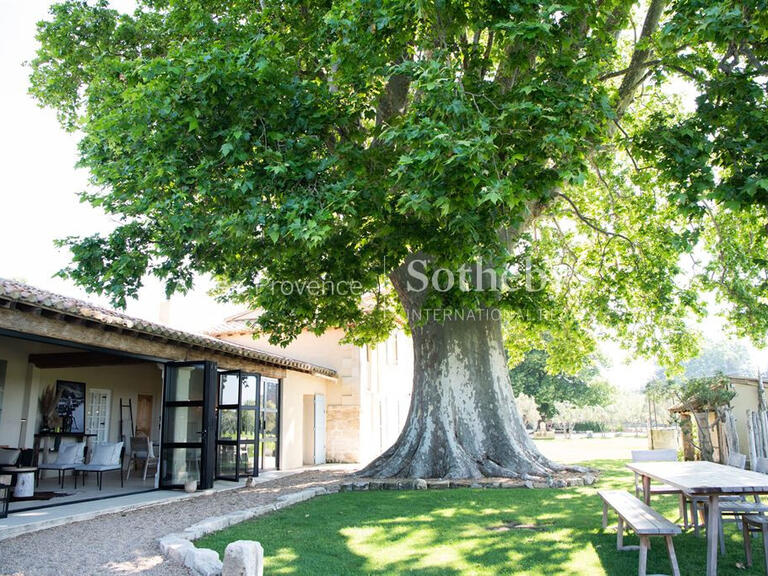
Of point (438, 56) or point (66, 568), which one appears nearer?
point (66, 568)

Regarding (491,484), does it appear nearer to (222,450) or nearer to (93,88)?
(222,450)

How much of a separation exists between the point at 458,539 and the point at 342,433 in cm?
1331

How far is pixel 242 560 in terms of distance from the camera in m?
3.78

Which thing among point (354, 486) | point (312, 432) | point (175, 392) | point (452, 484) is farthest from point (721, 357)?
point (175, 392)

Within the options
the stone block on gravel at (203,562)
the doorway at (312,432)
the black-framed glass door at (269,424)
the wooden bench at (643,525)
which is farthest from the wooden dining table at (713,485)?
the doorway at (312,432)

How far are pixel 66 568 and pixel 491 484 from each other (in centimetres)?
691

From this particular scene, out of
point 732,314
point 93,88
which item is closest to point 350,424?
point 732,314

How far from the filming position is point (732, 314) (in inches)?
549

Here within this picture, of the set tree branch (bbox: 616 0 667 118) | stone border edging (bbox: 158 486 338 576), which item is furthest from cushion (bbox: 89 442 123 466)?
tree branch (bbox: 616 0 667 118)

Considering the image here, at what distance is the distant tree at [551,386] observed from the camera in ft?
137

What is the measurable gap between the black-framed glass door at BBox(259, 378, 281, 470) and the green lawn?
5338 mm

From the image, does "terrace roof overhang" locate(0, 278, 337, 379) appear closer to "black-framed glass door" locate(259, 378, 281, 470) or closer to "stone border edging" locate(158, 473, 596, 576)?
"black-framed glass door" locate(259, 378, 281, 470)

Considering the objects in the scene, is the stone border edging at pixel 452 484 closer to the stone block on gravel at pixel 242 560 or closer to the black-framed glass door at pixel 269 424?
the black-framed glass door at pixel 269 424

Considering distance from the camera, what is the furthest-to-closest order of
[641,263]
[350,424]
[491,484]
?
[350,424]
[641,263]
[491,484]
